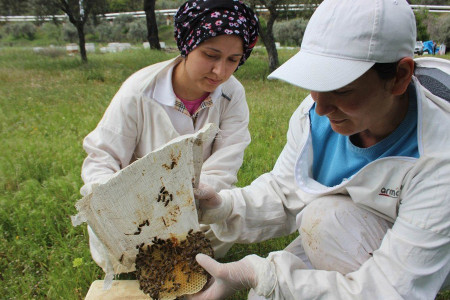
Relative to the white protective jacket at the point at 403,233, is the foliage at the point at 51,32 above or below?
above

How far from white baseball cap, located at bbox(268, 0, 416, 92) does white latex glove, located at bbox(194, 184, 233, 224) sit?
94 centimetres

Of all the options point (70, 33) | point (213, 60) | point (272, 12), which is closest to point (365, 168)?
point (213, 60)

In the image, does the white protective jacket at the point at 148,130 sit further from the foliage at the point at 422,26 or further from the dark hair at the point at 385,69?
the foliage at the point at 422,26

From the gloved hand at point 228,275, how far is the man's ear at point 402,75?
1.09 metres

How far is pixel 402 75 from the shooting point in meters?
1.73

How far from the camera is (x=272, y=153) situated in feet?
15.9

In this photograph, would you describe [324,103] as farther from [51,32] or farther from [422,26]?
[51,32]

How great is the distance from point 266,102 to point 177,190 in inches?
228

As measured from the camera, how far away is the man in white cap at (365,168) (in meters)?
1.66

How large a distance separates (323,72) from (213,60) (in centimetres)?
132

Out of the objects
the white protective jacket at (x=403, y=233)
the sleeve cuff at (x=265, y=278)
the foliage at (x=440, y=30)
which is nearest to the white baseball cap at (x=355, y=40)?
the white protective jacket at (x=403, y=233)

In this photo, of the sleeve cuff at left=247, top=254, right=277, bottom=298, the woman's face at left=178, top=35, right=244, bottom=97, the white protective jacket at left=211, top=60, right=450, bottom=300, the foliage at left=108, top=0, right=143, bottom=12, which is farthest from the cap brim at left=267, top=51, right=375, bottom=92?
the foliage at left=108, top=0, right=143, bottom=12

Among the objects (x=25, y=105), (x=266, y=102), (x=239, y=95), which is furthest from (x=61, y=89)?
(x=239, y=95)

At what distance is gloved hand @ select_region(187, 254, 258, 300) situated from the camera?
1998 millimetres
